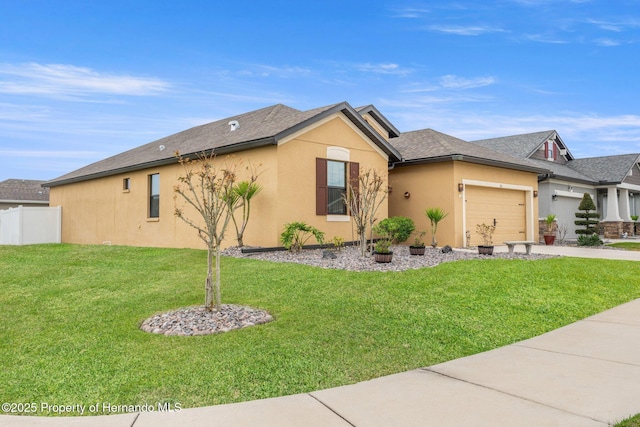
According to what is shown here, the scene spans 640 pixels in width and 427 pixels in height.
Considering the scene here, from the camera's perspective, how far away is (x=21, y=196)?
105ft

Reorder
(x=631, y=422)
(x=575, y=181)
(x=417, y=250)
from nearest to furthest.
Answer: (x=631, y=422) → (x=417, y=250) → (x=575, y=181)

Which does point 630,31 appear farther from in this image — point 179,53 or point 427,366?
point 427,366

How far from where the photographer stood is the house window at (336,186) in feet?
47.2

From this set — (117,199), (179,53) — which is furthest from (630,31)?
(117,199)

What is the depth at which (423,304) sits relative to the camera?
666 cm

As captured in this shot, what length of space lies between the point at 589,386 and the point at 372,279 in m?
4.90

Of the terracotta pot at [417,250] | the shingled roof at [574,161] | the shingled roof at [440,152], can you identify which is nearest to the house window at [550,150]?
the shingled roof at [574,161]

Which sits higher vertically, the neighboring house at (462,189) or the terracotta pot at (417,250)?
the neighboring house at (462,189)

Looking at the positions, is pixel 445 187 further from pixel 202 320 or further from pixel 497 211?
pixel 202 320

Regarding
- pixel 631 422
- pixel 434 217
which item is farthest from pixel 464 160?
pixel 631 422

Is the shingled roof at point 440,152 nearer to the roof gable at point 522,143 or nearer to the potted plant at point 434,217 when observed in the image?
the potted plant at point 434,217

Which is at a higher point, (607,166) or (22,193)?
(607,166)

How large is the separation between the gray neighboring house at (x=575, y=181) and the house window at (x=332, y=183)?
12.1m

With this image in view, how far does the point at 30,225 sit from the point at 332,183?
→ 53.1 feet
